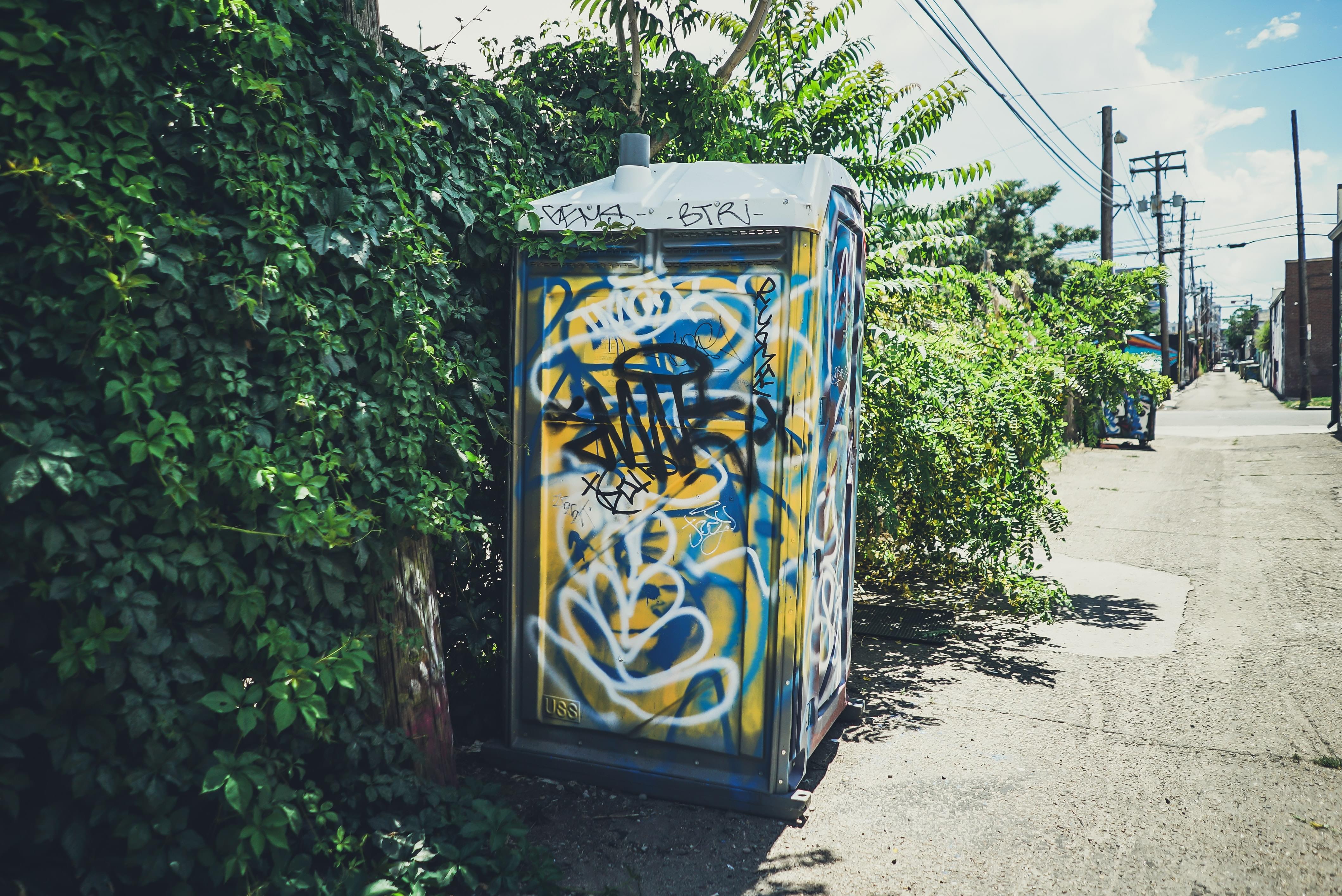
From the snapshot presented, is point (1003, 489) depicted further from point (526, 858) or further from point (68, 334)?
point (68, 334)

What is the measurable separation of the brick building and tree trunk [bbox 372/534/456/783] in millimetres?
51687

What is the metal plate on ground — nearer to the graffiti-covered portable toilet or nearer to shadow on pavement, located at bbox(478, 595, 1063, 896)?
shadow on pavement, located at bbox(478, 595, 1063, 896)

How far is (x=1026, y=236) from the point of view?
28.3 metres

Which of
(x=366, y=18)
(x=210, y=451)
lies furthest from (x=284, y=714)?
(x=366, y=18)

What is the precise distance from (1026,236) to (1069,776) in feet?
90.5

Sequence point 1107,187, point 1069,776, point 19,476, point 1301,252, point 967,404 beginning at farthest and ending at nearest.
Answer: point 1301,252, point 1107,187, point 967,404, point 1069,776, point 19,476

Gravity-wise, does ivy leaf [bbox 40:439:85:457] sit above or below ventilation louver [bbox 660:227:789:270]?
below

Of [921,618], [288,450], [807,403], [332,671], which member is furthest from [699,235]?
[921,618]

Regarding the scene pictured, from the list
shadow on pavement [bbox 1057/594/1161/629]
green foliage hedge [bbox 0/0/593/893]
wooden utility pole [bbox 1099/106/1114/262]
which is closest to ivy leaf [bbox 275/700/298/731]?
green foliage hedge [bbox 0/0/593/893]

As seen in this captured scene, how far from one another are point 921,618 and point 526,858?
15.1 feet

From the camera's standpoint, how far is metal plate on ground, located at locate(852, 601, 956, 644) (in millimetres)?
6484

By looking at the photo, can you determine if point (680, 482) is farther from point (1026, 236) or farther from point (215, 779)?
point (1026, 236)

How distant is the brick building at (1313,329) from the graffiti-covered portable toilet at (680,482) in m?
50.7

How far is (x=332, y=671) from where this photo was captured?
287 centimetres
